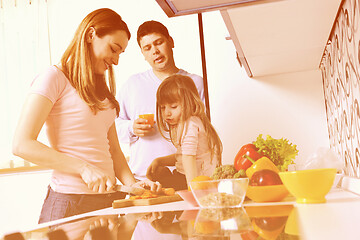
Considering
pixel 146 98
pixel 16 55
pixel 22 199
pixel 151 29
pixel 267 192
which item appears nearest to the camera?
pixel 267 192

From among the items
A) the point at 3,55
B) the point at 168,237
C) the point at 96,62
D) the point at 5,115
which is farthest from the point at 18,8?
the point at 168,237

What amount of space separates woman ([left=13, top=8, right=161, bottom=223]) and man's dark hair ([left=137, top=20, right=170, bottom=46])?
296mm

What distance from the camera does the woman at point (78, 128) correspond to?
5.43 feet

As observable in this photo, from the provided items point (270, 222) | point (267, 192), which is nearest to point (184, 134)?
point (267, 192)

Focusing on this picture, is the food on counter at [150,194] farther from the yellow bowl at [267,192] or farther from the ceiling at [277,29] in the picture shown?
the ceiling at [277,29]

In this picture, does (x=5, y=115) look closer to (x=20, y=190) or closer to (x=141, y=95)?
(x=20, y=190)

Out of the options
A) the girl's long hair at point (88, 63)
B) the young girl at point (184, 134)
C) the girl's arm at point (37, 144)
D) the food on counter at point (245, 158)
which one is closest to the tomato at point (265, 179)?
the food on counter at point (245, 158)

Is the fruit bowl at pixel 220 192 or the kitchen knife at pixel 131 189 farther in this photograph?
the kitchen knife at pixel 131 189

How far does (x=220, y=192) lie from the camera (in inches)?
42.3

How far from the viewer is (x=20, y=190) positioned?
9.40ft

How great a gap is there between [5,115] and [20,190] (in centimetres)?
58

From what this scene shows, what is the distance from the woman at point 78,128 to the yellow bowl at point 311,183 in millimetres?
708

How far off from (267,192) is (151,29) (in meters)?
1.73

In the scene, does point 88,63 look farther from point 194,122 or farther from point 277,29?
point 277,29
